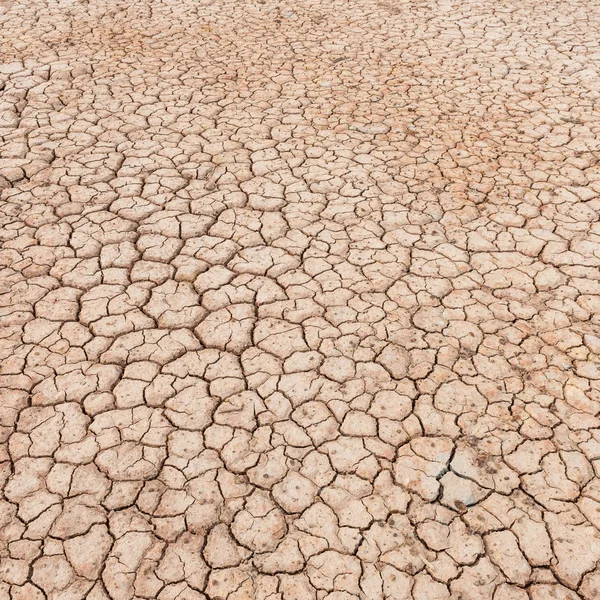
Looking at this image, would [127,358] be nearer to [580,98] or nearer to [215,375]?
[215,375]

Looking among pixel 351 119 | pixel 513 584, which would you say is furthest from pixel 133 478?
pixel 351 119

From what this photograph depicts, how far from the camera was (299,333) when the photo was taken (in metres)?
2.93

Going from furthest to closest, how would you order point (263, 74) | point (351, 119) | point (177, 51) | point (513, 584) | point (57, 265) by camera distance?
point (177, 51), point (263, 74), point (351, 119), point (57, 265), point (513, 584)

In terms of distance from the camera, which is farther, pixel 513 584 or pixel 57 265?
pixel 57 265

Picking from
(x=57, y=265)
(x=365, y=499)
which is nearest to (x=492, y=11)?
A: (x=57, y=265)

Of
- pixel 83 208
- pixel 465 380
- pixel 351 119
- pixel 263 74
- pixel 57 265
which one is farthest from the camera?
pixel 263 74

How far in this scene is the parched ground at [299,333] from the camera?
2.08m

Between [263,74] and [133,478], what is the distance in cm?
421

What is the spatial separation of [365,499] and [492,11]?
21.5 feet

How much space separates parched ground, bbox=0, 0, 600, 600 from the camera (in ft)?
6.82

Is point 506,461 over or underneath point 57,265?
over

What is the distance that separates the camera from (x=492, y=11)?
702cm

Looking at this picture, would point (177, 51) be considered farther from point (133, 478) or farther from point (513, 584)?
point (513, 584)

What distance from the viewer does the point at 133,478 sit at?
90.0 inches
